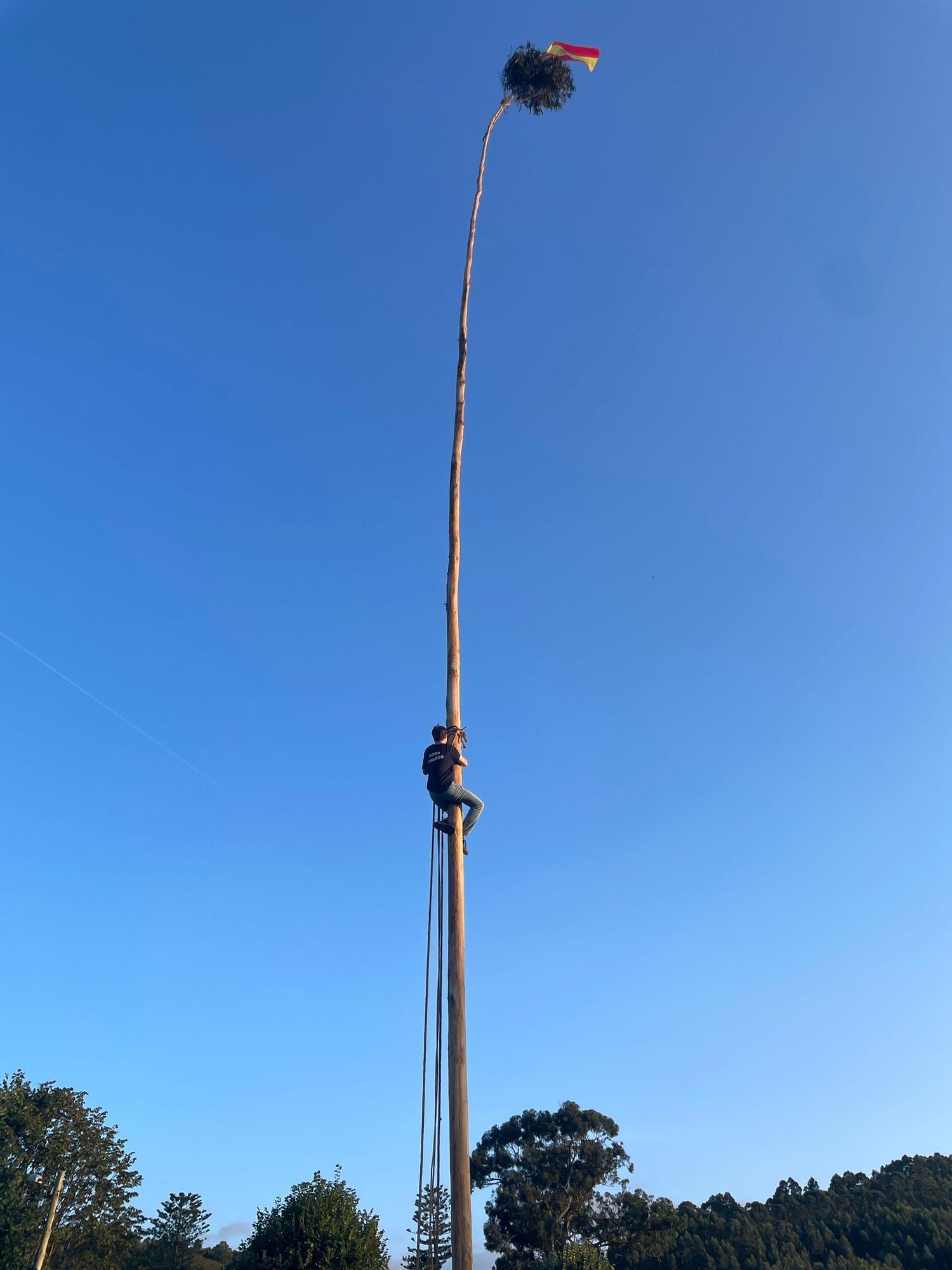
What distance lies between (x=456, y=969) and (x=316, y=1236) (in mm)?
20104

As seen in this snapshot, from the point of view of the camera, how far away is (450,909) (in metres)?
8.98

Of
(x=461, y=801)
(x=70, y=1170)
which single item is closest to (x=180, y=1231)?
(x=70, y=1170)

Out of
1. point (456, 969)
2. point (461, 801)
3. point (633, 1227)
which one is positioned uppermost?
point (633, 1227)

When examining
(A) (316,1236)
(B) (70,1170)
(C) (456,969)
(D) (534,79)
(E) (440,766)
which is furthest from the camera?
(B) (70,1170)

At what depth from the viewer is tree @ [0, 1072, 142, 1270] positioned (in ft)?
147

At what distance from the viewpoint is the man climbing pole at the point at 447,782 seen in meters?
9.88

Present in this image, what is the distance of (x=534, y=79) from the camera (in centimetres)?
1703

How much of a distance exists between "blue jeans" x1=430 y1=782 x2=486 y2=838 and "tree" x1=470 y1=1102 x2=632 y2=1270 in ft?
184

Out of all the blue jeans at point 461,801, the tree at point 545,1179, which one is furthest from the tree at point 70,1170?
the blue jeans at point 461,801

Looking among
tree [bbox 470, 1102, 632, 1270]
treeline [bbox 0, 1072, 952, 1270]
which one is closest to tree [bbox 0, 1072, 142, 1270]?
treeline [bbox 0, 1072, 952, 1270]

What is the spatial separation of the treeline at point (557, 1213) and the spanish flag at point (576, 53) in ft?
92.1

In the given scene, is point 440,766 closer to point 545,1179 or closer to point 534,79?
point 534,79

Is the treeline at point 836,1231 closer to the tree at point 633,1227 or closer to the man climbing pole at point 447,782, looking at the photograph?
the tree at point 633,1227

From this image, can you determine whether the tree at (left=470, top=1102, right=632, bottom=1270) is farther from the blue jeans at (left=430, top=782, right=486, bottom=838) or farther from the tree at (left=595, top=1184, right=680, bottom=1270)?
the blue jeans at (left=430, top=782, right=486, bottom=838)
